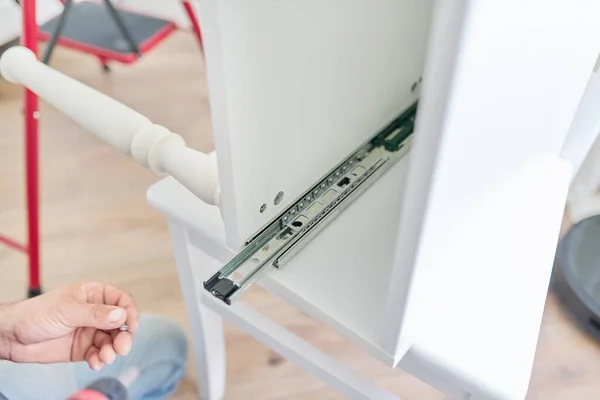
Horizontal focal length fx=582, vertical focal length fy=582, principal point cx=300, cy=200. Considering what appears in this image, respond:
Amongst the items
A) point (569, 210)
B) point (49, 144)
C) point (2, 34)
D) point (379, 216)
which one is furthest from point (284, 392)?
point (2, 34)

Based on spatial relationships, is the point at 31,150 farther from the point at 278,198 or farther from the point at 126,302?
the point at 278,198

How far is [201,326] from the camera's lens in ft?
2.78

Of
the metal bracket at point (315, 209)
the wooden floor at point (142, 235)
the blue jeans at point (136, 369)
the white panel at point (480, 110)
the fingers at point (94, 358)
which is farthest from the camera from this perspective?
the wooden floor at point (142, 235)

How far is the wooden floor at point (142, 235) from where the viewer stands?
3.57 ft

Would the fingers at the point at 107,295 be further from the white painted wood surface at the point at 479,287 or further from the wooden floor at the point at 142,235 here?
the wooden floor at the point at 142,235

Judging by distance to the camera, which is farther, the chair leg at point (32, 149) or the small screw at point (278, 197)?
the chair leg at point (32, 149)

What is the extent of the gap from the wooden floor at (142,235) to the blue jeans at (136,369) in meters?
0.16

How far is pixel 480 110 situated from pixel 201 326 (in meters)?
0.62

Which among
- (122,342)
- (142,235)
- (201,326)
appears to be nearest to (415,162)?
(122,342)

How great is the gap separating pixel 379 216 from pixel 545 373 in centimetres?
71

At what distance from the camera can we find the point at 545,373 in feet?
3.59

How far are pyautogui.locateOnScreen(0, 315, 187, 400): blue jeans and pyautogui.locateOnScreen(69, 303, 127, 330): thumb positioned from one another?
7.5 inches

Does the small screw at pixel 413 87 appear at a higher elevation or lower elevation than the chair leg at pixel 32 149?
higher

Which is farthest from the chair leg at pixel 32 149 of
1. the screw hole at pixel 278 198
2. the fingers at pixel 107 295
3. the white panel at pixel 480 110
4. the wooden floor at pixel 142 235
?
the white panel at pixel 480 110
